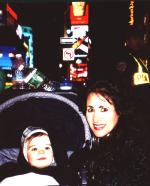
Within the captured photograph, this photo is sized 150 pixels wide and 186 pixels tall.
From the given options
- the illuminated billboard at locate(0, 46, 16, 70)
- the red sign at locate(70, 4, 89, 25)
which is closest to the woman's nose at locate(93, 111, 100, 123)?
the illuminated billboard at locate(0, 46, 16, 70)

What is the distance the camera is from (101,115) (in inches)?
110

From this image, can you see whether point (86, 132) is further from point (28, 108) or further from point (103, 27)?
point (103, 27)

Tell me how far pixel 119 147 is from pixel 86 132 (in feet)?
2.80

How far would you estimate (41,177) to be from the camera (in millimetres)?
2619

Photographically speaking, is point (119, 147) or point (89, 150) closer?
point (119, 147)

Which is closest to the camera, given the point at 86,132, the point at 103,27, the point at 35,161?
the point at 35,161

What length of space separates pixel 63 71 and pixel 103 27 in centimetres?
1159

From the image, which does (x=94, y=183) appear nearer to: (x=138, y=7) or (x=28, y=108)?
(x=28, y=108)

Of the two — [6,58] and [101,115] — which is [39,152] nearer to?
[101,115]

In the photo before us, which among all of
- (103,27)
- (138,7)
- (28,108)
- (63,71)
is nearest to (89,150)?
(28,108)

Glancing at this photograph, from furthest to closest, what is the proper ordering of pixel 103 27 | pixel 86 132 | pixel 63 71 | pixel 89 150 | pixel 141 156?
pixel 63 71 → pixel 103 27 → pixel 86 132 → pixel 89 150 → pixel 141 156

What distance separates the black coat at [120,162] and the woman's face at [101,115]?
9 cm

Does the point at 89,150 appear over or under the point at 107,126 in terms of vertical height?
under

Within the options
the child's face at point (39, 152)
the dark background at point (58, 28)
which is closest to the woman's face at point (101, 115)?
the child's face at point (39, 152)
